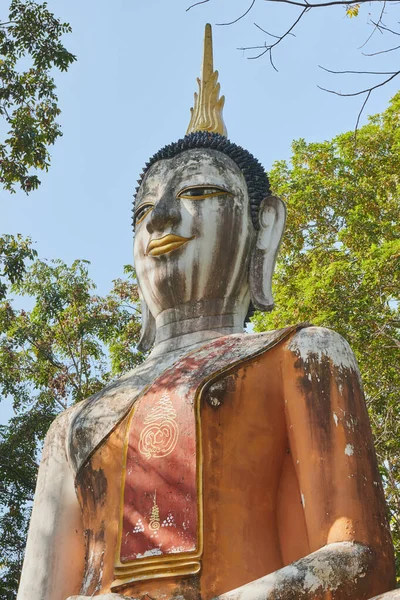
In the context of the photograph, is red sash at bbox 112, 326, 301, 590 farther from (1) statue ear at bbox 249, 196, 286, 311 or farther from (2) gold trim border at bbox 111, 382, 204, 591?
(1) statue ear at bbox 249, 196, 286, 311

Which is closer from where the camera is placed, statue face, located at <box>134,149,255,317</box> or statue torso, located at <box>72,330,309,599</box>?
statue torso, located at <box>72,330,309,599</box>

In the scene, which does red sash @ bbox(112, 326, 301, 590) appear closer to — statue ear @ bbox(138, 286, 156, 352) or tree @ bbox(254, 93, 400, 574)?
statue ear @ bbox(138, 286, 156, 352)

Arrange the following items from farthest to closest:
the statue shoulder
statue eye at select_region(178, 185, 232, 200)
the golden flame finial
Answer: the golden flame finial < statue eye at select_region(178, 185, 232, 200) < the statue shoulder

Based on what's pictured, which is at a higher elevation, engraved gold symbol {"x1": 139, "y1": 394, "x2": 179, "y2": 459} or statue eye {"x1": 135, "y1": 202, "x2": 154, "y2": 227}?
statue eye {"x1": 135, "y1": 202, "x2": 154, "y2": 227}

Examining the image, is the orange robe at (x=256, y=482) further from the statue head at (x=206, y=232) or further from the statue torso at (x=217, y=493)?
the statue head at (x=206, y=232)

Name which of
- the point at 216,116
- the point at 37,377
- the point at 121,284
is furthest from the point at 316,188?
the point at 216,116

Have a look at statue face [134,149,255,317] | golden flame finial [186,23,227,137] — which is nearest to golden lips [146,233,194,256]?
statue face [134,149,255,317]

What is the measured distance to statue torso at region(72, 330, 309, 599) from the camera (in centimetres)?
386

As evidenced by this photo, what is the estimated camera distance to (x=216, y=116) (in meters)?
6.13

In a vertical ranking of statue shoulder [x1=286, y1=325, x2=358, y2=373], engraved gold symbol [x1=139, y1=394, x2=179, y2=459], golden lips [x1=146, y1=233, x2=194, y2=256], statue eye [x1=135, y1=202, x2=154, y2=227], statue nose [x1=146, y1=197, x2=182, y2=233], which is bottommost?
engraved gold symbol [x1=139, y1=394, x2=179, y2=459]

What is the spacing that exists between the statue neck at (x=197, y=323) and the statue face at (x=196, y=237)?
4cm

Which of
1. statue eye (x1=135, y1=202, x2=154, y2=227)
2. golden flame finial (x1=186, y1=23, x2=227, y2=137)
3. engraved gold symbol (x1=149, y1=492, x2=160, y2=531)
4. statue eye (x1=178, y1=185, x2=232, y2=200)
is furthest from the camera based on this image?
golden flame finial (x1=186, y1=23, x2=227, y2=137)

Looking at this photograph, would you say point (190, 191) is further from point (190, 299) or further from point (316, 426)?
point (316, 426)

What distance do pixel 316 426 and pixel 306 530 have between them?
50cm
